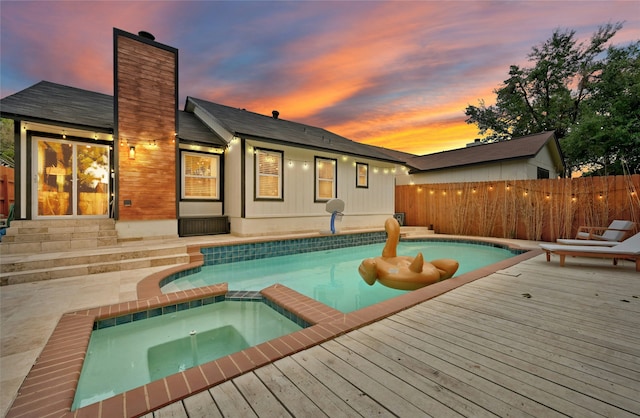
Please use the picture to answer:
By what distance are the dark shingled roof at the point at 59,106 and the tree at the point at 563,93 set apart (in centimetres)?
2204

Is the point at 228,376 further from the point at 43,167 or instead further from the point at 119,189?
the point at 43,167

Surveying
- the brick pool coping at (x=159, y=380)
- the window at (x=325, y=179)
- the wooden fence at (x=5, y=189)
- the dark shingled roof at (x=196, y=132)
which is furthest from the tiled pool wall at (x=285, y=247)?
the wooden fence at (x=5, y=189)

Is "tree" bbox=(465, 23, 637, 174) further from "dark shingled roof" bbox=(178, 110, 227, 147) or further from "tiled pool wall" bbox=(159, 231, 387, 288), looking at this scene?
"dark shingled roof" bbox=(178, 110, 227, 147)

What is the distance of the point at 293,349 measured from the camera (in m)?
2.04

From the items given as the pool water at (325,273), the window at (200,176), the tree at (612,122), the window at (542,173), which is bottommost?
the pool water at (325,273)

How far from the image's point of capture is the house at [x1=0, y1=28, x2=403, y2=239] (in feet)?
22.2

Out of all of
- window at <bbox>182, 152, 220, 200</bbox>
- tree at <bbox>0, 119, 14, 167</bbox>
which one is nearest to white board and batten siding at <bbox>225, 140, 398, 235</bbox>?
window at <bbox>182, 152, 220, 200</bbox>

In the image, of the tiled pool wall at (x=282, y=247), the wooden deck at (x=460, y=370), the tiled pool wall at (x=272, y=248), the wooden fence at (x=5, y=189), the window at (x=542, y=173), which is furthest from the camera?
the window at (x=542, y=173)

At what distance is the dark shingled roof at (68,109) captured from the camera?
6.18m

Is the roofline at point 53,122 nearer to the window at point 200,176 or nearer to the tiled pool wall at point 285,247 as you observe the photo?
the window at point 200,176

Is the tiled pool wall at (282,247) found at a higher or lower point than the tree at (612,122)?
lower

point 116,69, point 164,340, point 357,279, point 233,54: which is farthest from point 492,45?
point 164,340

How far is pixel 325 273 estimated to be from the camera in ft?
20.5

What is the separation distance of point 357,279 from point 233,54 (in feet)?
32.5
